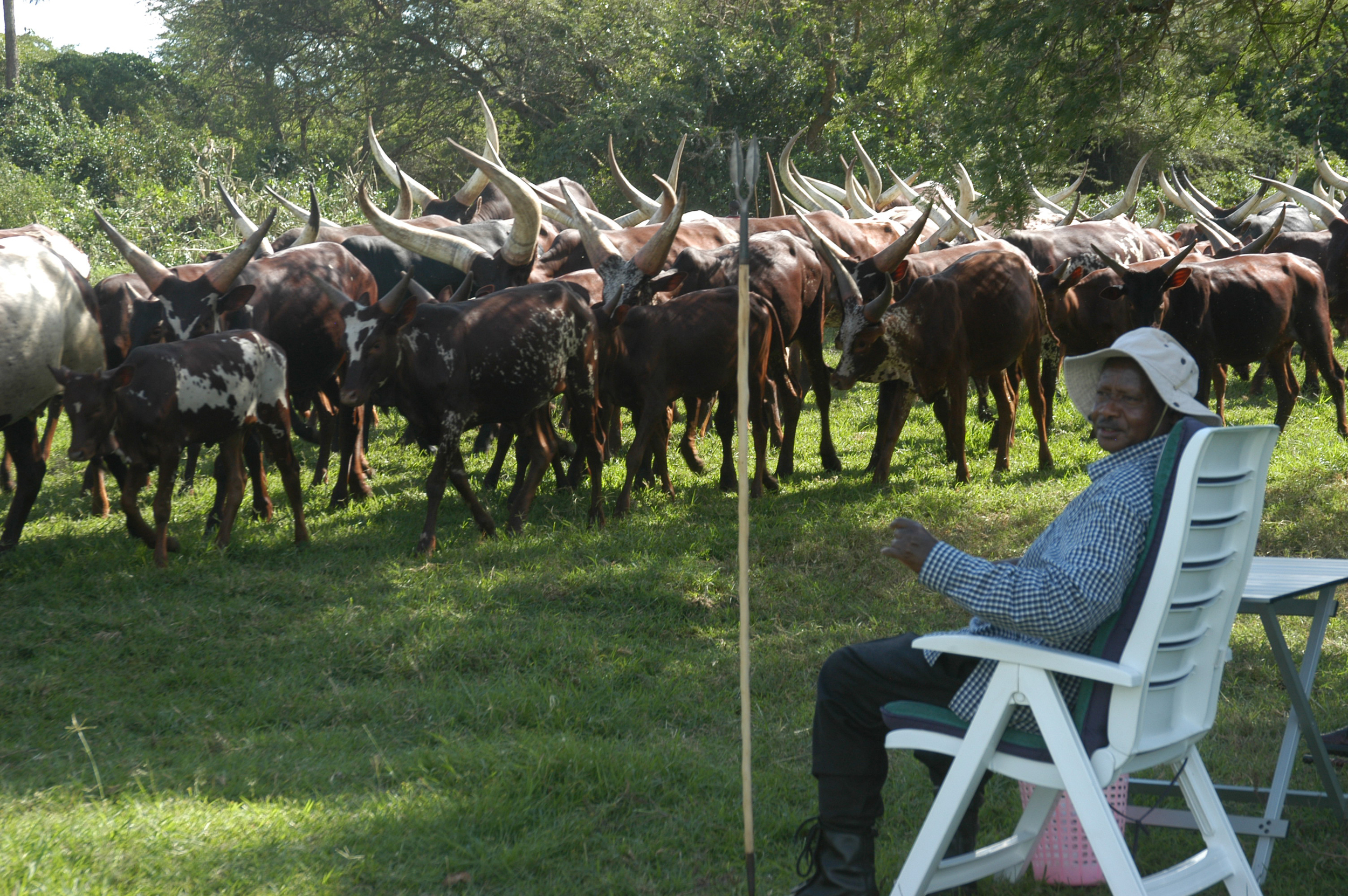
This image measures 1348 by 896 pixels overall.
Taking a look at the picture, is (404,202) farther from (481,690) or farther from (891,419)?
(481,690)

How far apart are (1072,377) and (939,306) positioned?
16.5 feet

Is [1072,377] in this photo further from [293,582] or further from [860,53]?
[860,53]

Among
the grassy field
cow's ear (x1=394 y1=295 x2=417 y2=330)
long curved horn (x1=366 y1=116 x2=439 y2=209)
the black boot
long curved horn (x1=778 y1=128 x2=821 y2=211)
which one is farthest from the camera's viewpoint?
long curved horn (x1=778 y1=128 x2=821 y2=211)

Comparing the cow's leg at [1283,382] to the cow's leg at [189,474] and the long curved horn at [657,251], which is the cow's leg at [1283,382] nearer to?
the long curved horn at [657,251]

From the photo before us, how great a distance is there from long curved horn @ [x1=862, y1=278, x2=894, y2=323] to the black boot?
17.3 feet

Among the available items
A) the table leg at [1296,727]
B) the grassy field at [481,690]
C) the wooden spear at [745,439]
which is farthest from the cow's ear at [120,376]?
the table leg at [1296,727]

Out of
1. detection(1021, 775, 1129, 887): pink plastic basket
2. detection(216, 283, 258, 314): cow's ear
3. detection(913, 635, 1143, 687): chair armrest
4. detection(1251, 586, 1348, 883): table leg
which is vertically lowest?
detection(1021, 775, 1129, 887): pink plastic basket

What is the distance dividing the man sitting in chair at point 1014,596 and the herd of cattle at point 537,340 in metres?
4.47

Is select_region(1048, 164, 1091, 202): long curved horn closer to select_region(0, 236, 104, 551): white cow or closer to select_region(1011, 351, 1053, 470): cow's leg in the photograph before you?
select_region(1011, 351, 1053, 470): cow's leg

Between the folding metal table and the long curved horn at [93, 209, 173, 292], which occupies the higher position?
the long curved horn at [93, 209, 173, 292]

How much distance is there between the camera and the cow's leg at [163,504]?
7.08 meters

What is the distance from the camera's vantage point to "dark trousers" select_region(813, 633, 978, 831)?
11.5ft

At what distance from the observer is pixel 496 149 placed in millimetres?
13109

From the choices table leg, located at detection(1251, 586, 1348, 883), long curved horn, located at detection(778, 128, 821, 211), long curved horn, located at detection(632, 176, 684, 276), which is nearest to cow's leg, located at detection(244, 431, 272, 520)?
long curved horn, located at detection(632, 176, 684, 276)
